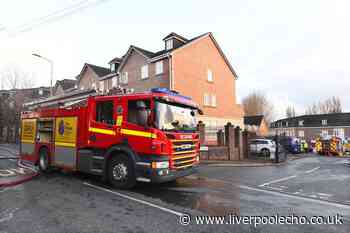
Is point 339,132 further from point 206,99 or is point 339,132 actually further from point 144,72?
point 144,72

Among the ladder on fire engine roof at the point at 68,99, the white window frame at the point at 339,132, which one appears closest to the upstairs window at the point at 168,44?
the ladder on fire engine roof at the point at 68,99

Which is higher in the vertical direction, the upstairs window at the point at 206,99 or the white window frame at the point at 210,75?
the white window frame at the point at 210,75

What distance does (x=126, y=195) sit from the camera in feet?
21.2

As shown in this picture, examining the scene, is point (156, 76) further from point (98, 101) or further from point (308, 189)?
point (308, 189)

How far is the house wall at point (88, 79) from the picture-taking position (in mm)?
35312

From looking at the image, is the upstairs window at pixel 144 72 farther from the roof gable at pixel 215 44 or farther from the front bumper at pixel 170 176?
the front bumper at pixel 170 176

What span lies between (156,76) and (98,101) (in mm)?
18901

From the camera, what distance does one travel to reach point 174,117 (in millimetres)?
7199

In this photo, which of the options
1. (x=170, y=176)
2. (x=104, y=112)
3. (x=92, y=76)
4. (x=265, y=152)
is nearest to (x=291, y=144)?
(x=265, y=152)

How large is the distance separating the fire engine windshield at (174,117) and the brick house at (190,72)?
1683cm

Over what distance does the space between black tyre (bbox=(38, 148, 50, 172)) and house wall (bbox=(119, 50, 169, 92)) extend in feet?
54.1

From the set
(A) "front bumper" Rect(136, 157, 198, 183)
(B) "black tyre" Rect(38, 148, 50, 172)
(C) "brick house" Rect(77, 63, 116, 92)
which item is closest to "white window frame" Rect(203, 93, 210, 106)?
(C) "brick house" Rect(77, 63, 116, 92)

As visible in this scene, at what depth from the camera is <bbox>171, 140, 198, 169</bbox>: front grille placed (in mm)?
6938

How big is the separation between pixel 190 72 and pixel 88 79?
18400mm
